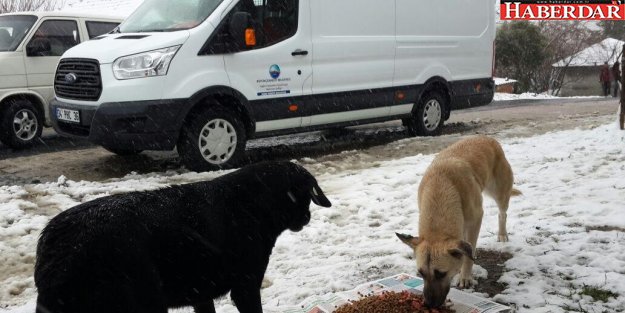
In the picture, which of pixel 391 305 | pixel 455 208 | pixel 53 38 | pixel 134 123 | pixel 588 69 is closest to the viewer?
pixel 391 305

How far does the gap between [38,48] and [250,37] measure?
411 cm

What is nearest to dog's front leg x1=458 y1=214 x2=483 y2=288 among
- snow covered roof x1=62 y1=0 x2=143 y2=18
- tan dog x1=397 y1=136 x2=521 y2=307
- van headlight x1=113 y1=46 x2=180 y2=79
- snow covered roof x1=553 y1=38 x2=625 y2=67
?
tan dog x1=397 y1=136 x2=521 y2=307

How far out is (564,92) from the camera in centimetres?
4325

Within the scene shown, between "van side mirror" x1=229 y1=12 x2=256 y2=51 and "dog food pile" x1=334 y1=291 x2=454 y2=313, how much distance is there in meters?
4.56

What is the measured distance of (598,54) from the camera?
148ft

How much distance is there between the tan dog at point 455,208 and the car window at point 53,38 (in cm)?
746

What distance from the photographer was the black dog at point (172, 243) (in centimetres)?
215

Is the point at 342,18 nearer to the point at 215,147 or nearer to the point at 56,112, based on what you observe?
the point at 215,147

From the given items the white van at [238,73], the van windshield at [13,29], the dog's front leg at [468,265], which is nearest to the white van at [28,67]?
the van windshield at [13,29]

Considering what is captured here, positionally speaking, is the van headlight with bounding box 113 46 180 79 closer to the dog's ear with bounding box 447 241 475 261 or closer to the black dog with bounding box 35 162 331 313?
the black dog with bounding box 35 162 331 313

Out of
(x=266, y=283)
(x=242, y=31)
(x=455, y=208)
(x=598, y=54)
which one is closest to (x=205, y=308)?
(x=266, y=283)

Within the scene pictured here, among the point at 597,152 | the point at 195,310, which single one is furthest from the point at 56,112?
the point at 597,152

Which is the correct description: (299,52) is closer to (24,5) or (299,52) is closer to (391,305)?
(391,305)

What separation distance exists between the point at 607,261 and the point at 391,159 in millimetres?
4274
